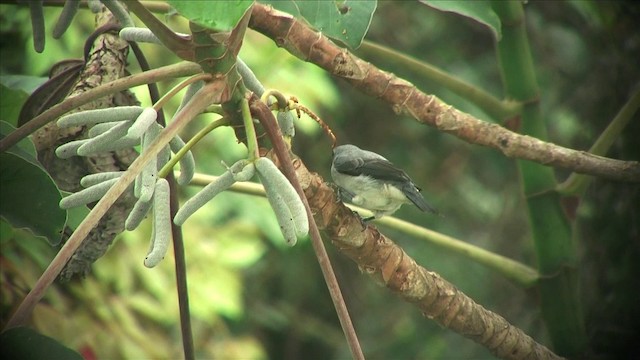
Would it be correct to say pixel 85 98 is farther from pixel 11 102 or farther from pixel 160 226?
pixel 11 102

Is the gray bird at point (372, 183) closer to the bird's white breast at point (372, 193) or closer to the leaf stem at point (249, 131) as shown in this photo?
the bird's white breast at point (372, 193)

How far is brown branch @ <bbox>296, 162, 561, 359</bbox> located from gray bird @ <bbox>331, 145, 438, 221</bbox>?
0.24 m

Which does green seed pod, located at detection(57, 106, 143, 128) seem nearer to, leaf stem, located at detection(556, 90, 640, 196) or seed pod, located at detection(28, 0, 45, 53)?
seed pod, located at detection(28, 0, 45, 53)

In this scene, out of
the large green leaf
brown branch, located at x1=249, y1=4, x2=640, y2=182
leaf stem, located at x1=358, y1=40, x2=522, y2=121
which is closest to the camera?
the large green leaf

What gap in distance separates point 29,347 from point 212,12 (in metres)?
0.43

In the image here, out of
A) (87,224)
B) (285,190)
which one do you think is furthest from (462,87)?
(87,224)

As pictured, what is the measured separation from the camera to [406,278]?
1327mm

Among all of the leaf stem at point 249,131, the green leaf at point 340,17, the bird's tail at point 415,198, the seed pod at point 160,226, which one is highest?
the green leaf at point 340,17

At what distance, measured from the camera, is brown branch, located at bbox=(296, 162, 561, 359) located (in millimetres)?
1268

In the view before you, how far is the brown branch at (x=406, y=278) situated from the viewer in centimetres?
127

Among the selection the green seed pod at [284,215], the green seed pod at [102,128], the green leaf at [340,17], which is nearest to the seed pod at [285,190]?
the green seed pod at [284,215]

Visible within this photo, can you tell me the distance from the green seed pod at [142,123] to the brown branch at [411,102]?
441 mm

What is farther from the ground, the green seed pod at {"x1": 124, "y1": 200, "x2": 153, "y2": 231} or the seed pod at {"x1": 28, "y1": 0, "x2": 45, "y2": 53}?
the seed pod at {"x1": 28, "y1": 0, "x2": 45, "y2": 53}

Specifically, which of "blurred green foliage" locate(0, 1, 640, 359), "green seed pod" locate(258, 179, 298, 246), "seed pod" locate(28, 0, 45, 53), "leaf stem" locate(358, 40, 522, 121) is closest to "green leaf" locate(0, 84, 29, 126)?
"blurred green foliage" locate(0, 1, 640, 359)
